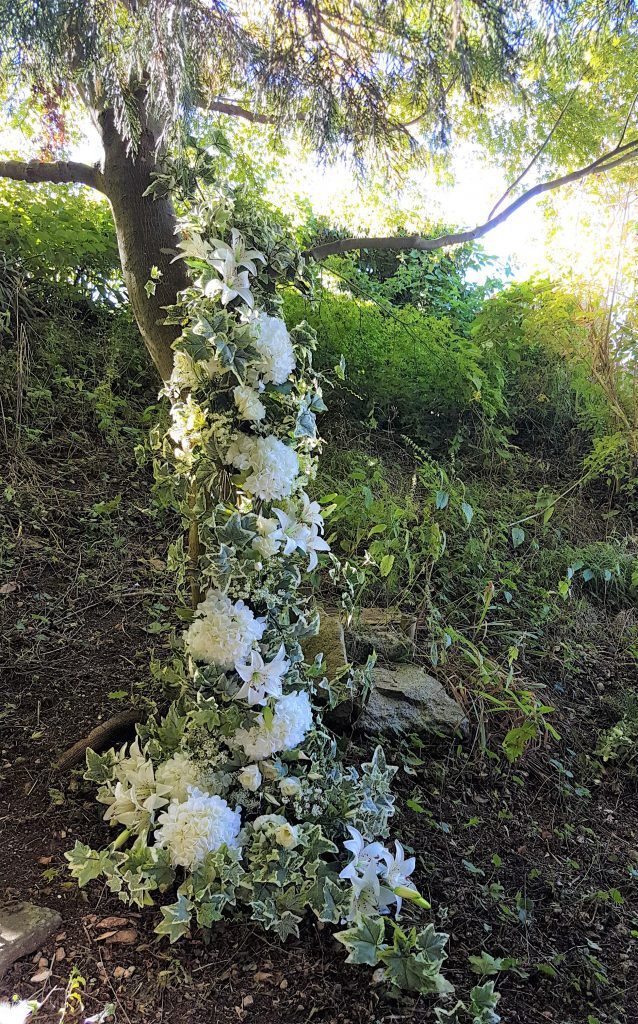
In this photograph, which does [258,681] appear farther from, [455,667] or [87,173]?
[87,173]

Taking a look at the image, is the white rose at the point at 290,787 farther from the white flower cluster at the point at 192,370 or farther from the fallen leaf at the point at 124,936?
the white flower cluster at the point at 192,370

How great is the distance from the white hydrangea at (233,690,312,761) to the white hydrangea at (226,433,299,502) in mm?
497

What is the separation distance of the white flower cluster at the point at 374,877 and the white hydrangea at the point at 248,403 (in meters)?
0.95

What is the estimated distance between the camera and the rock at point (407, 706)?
7.09 feet

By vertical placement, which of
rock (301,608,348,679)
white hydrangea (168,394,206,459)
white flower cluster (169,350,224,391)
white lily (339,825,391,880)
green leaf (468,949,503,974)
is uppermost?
white flower cluster (169,350,224,391)

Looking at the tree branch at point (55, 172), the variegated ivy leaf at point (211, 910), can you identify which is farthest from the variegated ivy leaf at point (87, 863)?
the tree branch at point (55, 172)

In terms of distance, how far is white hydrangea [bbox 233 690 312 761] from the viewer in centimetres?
164

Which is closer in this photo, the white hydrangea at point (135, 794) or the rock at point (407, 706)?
the white hydrangea at point (135, 794)

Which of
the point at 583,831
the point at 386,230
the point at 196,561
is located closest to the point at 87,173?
the point at 196,561

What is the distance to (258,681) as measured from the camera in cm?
162

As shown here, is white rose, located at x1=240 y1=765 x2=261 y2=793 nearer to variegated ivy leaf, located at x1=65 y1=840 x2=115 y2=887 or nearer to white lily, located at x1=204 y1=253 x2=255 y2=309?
variegated ivy leaf, located at x1=65 y1=840 x2=115 y2=887

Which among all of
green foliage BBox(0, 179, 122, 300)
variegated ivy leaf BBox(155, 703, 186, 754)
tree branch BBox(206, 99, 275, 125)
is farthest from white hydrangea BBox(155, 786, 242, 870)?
green foliage BBox(0, 179, 122, 300)

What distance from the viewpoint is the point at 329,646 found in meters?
2.20

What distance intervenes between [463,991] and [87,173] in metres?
2.36
